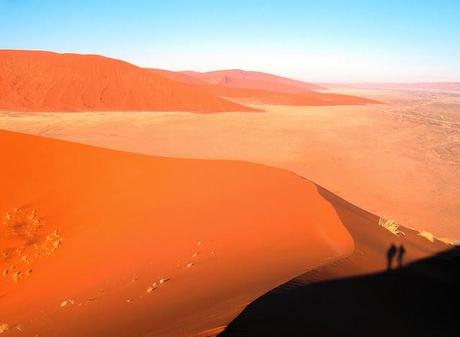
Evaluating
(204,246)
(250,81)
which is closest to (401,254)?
(204,246)

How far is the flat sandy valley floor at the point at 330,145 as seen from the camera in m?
Result: 14.0

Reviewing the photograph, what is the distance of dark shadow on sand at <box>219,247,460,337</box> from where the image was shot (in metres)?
3.12

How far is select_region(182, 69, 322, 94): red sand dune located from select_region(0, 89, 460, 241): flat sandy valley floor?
62835 millimetres

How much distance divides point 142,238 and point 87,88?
3992 centimetres

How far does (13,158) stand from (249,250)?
6441 millimetres

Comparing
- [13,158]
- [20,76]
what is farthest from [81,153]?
[20,76]

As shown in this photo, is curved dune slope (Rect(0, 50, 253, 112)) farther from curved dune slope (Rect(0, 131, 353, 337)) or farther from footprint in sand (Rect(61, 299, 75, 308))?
footprint in sand (Rect(61, 299, 75, 308))

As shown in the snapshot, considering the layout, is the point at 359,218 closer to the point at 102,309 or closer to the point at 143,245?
the point at 143,245

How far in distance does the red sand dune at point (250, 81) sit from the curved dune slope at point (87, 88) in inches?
1868

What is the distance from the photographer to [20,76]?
4394 centimetres

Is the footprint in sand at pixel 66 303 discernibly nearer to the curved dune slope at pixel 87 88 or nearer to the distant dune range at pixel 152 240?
the distant dune range at pixel 152 240

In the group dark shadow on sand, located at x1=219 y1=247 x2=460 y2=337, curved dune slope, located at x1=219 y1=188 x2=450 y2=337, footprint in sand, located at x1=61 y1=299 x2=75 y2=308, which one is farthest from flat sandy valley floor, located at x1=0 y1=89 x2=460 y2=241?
footprint in sand, located at x1=61 y1=299 x2=75 y2=308

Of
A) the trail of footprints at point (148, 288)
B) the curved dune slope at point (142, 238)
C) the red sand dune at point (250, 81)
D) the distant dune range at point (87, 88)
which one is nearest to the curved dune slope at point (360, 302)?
the curved dune slope at point (142, 238)

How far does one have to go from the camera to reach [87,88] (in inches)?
1683
